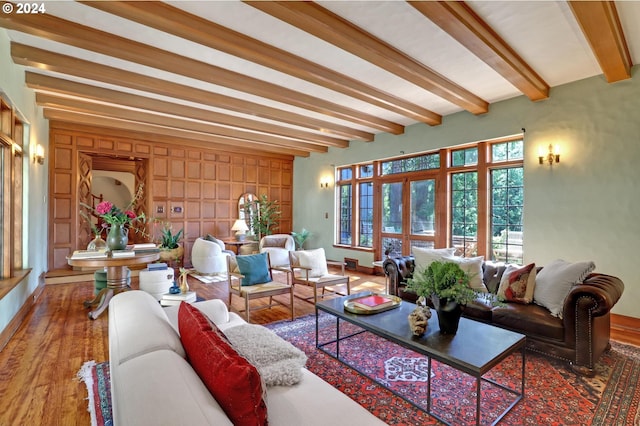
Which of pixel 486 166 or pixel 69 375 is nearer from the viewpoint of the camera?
pixel 69 375

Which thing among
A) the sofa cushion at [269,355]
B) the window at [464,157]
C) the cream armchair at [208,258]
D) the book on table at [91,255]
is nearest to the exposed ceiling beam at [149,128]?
the cream armchair at [208,258]

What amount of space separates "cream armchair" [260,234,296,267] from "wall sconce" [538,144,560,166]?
4751mm

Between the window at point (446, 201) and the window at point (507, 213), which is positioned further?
the window at point (446, 201)

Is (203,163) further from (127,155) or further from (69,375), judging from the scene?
(69,375)

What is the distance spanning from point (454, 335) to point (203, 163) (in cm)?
676

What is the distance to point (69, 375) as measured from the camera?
2.39m

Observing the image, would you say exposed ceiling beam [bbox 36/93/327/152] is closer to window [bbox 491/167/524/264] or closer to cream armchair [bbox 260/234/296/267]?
cream armchair [bbox 260/234/296/267]

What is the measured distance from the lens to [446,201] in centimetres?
530

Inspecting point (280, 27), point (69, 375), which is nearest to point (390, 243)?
point (280, 27)

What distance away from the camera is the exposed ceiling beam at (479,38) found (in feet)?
7.71

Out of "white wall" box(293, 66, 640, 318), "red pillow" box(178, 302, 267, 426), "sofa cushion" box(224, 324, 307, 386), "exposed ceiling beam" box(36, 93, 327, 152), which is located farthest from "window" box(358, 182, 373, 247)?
"red pillow" box(178, 302, 267, 426)

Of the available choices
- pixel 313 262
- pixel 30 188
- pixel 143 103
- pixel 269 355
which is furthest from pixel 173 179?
pixel 269 355

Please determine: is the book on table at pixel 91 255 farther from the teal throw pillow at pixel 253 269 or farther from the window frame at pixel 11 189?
the teal throw pillow at pixel 253 269

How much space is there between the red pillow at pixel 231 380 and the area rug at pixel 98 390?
4.07 feet
